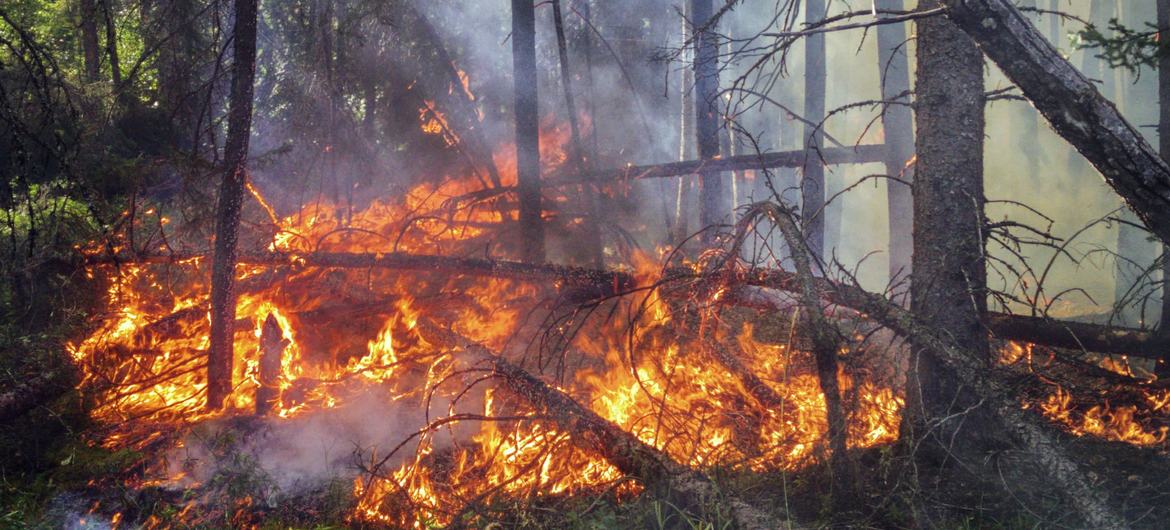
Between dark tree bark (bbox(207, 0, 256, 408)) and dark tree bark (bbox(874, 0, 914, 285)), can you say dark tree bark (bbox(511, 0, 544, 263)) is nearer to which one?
dark tree bark (bbox(207, 0, 256, 408))

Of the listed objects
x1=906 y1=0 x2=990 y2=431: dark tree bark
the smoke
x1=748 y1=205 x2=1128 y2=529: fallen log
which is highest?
x1=906 y1=0 x2=990 y2=431: dark tree bark

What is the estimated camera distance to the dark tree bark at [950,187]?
A: 4.88 m

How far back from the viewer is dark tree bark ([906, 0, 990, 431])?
4883 mm

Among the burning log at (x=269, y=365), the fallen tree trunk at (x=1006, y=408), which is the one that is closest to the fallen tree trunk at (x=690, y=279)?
the fallen tree trunk at (x=1006, y=408)

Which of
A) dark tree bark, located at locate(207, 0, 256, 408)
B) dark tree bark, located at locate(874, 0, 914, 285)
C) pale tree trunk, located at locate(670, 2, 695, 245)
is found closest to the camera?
dark tree bark, located at locate(207, 0, 256, 408)

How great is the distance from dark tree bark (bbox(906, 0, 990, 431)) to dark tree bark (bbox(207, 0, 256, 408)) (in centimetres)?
609

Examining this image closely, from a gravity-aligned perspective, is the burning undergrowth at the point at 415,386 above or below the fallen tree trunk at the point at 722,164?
below

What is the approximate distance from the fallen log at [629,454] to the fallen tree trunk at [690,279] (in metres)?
1.30

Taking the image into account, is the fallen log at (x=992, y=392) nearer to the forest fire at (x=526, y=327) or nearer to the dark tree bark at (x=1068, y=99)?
the forest fire at (x=526, y=327)

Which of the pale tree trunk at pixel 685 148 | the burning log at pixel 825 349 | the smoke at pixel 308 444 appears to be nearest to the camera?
the burning log at pixel 825 349

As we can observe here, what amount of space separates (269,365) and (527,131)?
4627 mm

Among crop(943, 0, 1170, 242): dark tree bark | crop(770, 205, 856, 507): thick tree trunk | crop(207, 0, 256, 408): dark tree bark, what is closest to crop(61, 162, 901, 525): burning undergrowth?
crop(770, 205, 856, 507): thick tree trunk

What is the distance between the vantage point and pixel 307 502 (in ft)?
17.9

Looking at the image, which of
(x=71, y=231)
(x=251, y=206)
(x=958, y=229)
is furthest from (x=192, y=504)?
(x=251, y=206)
